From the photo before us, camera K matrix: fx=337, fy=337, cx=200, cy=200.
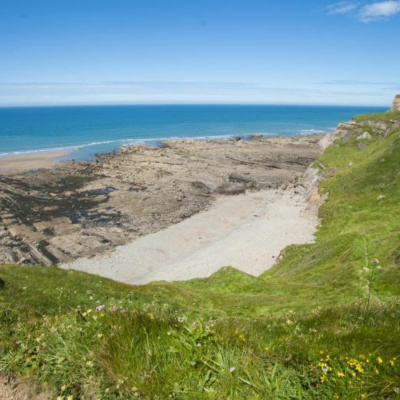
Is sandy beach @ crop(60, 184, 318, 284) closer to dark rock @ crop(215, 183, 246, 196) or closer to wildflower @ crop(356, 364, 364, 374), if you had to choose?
dark rock @ crop(215, 183, 246, 196)

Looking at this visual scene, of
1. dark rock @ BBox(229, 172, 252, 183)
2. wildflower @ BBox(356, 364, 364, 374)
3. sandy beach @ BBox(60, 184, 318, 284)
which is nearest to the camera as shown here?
wildflower @ BBox(356, 364, 364, 374)

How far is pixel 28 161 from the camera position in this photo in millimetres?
→ 97500

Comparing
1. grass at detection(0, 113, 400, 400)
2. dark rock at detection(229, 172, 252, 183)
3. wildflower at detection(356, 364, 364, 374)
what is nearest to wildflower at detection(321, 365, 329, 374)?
grass at detection(0, 113, 400, 400)

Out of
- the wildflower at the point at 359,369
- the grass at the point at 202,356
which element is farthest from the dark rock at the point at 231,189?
the wildflower at the point at 359,369

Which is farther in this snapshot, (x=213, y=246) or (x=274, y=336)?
(x=213, y=246)

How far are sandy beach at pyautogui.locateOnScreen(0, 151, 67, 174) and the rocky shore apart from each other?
5.68 m

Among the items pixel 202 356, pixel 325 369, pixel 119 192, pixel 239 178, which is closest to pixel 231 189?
pixel 239 178

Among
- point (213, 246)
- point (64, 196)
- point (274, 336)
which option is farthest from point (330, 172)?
point (274, 336)

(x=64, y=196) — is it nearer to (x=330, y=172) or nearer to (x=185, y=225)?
(x=185, y=225)

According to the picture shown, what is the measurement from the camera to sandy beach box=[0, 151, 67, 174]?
8756 cm

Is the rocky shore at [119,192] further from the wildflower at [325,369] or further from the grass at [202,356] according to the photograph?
the wildflower at [325,369]

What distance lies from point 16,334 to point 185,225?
49.1 meters

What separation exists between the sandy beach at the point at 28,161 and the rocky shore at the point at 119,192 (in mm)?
5682

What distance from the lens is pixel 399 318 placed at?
8031 millimetres
